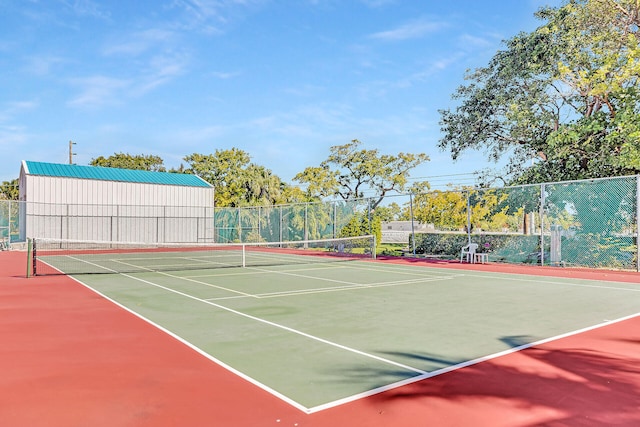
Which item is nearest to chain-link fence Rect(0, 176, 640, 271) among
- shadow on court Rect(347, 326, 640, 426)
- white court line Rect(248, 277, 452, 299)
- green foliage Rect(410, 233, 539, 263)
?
green foliage Rect(410, 233, 539, 263)

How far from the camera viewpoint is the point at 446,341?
5.77m

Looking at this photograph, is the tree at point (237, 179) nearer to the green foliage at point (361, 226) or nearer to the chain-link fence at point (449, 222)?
the chain-link fence at point (449, 222)

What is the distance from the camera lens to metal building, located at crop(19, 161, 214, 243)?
90.8 feet

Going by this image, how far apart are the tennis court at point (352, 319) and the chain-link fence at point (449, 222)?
380 centimetres

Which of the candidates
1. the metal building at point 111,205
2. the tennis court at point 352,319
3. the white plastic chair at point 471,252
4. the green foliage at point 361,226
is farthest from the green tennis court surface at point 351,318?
the metal building at point 111,205

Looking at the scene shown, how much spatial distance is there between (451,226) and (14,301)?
18324 millimetres

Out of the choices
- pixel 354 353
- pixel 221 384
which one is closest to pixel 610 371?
pixel 354 353

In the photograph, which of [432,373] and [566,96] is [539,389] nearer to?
[432,373]

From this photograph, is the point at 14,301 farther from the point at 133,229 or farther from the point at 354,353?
the point at 133,229

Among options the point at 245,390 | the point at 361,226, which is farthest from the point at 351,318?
the point at 361,226

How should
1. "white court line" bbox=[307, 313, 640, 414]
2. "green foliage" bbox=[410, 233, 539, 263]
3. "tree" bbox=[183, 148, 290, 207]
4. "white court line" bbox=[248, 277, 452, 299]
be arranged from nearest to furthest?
"white court line" bbox=[307, 313, 640, 414] → "white court line" bbox=[248, 277, 452, 299] → "green foliage" bbox=[410, 233, 539, 263] → "tree" bbox=[183, 148, 290, 207]

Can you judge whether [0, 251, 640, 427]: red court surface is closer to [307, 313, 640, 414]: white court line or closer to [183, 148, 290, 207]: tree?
[307, 313, 640, 414]: white court line

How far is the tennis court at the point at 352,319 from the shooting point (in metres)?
4.57

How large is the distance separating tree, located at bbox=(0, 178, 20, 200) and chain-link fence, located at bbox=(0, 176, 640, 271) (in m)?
36.9
